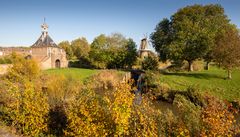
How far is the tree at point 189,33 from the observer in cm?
4094

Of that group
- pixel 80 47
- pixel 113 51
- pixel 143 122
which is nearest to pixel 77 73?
pixel 113 51

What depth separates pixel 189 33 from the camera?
41812 millimetres

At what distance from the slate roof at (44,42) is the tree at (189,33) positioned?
30820mm

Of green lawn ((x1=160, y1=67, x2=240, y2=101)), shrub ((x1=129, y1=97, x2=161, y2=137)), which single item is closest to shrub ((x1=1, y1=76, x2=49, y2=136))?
shrub ((x1=129, y1=97, x2=161, y2=137))

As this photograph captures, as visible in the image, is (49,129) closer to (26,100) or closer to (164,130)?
(26,100)

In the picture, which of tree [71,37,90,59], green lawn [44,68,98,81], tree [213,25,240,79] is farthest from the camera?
tree [71,37,90,59]

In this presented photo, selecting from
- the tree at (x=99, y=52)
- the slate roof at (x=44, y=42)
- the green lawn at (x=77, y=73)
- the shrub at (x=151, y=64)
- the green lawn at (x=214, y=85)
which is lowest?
the green lawn at (x=214, y=85)

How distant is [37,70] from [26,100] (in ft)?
78.4

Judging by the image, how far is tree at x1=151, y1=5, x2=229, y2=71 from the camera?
4094 cm

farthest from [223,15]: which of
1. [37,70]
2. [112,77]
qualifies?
[37,70]

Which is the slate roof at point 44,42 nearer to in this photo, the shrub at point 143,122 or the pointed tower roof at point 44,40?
the pointed tower roof at point 44,40

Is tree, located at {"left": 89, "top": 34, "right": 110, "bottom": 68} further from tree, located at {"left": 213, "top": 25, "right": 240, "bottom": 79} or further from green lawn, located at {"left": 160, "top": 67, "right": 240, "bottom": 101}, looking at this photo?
tree, located at {"left": 213, "top": 25, "right": 240, "bottom": 79}

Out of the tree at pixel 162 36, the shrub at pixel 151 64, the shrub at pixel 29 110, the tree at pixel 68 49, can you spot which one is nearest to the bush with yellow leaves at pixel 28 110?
the shrub at pixel 29 110

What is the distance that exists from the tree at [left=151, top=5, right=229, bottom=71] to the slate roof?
3082 cm
